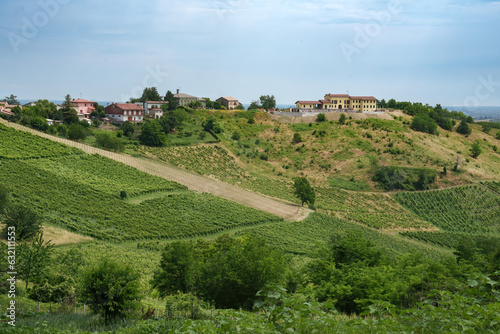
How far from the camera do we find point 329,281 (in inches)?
Answer: 843

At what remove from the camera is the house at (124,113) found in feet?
263

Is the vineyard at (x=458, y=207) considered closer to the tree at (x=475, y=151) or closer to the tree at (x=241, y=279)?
the tree at (x=475, y=151)

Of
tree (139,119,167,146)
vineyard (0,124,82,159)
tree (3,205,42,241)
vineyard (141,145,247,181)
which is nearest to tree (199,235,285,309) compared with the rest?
tree (3,205,42,241)

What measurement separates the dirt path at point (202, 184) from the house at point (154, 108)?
89.5 ft

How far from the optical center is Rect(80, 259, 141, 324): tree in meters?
15.2

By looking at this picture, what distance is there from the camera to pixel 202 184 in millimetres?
56438

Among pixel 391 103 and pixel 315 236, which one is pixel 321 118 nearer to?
pixel 391 103

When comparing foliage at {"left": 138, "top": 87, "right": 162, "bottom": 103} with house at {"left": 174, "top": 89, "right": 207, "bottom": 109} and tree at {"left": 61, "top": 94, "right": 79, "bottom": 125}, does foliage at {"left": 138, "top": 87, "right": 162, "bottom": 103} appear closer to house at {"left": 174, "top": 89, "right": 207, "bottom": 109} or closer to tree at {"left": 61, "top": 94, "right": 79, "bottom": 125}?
house at {"left": 174, "top": 89, "right": 207, "bottom": 109}

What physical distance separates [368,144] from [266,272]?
63.5m

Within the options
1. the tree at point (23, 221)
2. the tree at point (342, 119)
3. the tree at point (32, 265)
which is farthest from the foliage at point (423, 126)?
the tree at point (32, 265)

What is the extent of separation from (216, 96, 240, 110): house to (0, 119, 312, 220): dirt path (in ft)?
144

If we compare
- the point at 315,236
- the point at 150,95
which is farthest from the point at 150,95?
the point at 315,236

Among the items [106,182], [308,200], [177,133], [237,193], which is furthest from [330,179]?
[106,182]

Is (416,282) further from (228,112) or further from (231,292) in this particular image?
(228,112)
